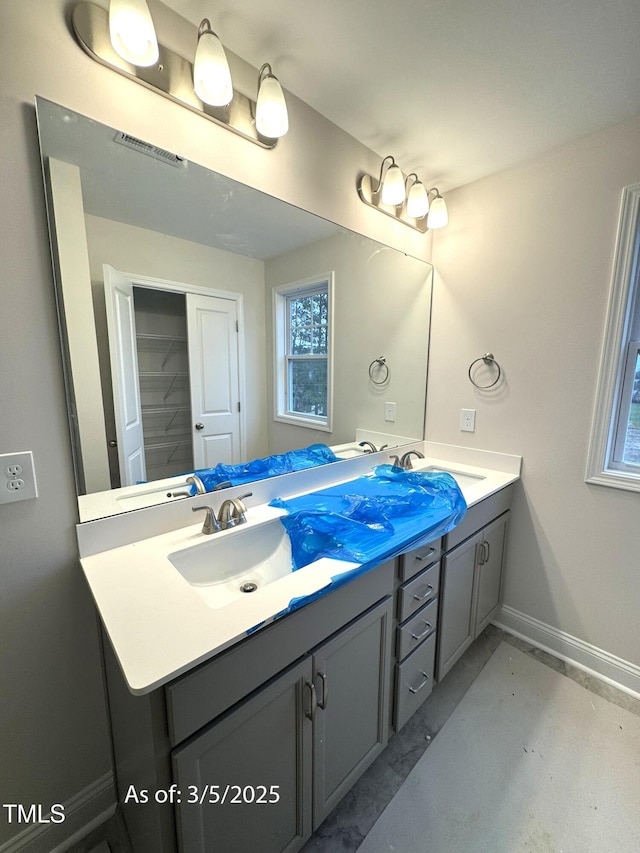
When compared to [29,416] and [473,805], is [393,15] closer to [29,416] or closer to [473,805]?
[29,416]

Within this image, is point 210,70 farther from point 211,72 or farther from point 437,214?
point 437,214

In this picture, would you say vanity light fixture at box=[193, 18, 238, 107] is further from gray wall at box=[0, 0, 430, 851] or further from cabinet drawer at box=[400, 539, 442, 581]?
cabinet drawer at box=[400, 539, 442, 581]

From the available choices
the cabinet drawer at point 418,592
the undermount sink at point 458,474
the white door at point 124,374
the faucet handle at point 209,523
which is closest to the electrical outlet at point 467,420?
the undermount sink at point 458,474

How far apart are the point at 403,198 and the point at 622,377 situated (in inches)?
51.7

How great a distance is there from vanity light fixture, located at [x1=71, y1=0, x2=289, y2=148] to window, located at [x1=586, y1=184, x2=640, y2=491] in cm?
148

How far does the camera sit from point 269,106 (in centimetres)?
116

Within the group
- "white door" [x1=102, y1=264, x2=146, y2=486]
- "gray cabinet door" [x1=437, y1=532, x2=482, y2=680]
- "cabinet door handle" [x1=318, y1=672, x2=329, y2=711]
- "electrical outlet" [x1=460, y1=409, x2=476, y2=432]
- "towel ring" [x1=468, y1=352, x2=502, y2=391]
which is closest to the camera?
"cabinet door handle" [x1=318, y1=672, x2=329, y2=711]

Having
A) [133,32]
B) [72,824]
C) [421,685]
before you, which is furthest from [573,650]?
[133,32]

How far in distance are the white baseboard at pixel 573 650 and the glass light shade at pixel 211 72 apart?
2625 mm

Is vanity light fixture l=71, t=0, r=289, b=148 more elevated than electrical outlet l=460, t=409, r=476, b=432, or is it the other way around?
vanity light fixture l=71, t=0, r=289, b=148

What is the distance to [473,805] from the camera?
47.4 inches

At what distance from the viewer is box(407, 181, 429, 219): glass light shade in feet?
5.84

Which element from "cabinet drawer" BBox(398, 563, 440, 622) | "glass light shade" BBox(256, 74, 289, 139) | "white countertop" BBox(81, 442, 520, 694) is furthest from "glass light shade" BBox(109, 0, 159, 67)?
"cabinet drawer" BBox(398, 563, 440, 622)

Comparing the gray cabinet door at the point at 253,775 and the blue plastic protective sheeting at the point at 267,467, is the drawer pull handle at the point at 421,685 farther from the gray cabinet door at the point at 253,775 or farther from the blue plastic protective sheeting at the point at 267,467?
the blue plastic protective sheeting at the point at 267,467
